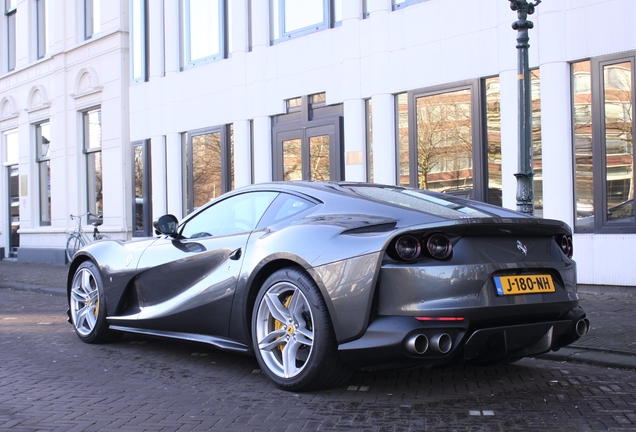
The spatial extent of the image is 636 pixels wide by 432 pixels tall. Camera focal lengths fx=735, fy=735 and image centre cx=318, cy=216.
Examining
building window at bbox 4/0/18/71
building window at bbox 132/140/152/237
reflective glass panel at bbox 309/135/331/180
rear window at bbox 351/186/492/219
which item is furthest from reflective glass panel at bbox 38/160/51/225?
rear window at bbox 351/186/492/219

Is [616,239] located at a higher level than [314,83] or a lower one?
lower

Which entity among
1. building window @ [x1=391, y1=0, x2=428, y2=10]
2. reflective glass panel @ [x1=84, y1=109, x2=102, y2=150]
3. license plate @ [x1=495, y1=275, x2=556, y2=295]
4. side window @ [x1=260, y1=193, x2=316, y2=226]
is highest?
building window @ [x1=391, y1=0, x2=428, y2=10]

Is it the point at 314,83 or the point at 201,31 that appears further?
the point at 201,31

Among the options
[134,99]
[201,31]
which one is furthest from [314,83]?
[134,99]

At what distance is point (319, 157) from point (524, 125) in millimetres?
6510

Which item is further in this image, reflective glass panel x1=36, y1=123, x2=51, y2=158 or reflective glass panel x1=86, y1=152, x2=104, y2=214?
reflective glass panel x1=36, y1=123, x2=51, y2=158

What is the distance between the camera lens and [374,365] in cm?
423

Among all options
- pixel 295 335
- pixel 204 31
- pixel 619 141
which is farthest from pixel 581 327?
pixel 204 31

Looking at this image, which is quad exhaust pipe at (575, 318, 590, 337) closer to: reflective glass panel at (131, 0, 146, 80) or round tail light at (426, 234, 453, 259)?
round tail light at (426, 234, 453, 259)

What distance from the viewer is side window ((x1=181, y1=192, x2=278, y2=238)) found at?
5293mm

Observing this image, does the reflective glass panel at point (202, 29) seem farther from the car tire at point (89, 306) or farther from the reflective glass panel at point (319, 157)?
the car tire at point (89, 306)

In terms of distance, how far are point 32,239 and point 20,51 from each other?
19.1 ft

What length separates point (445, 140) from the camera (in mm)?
11336

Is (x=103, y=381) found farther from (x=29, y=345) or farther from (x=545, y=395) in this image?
(x=545, y=395)
